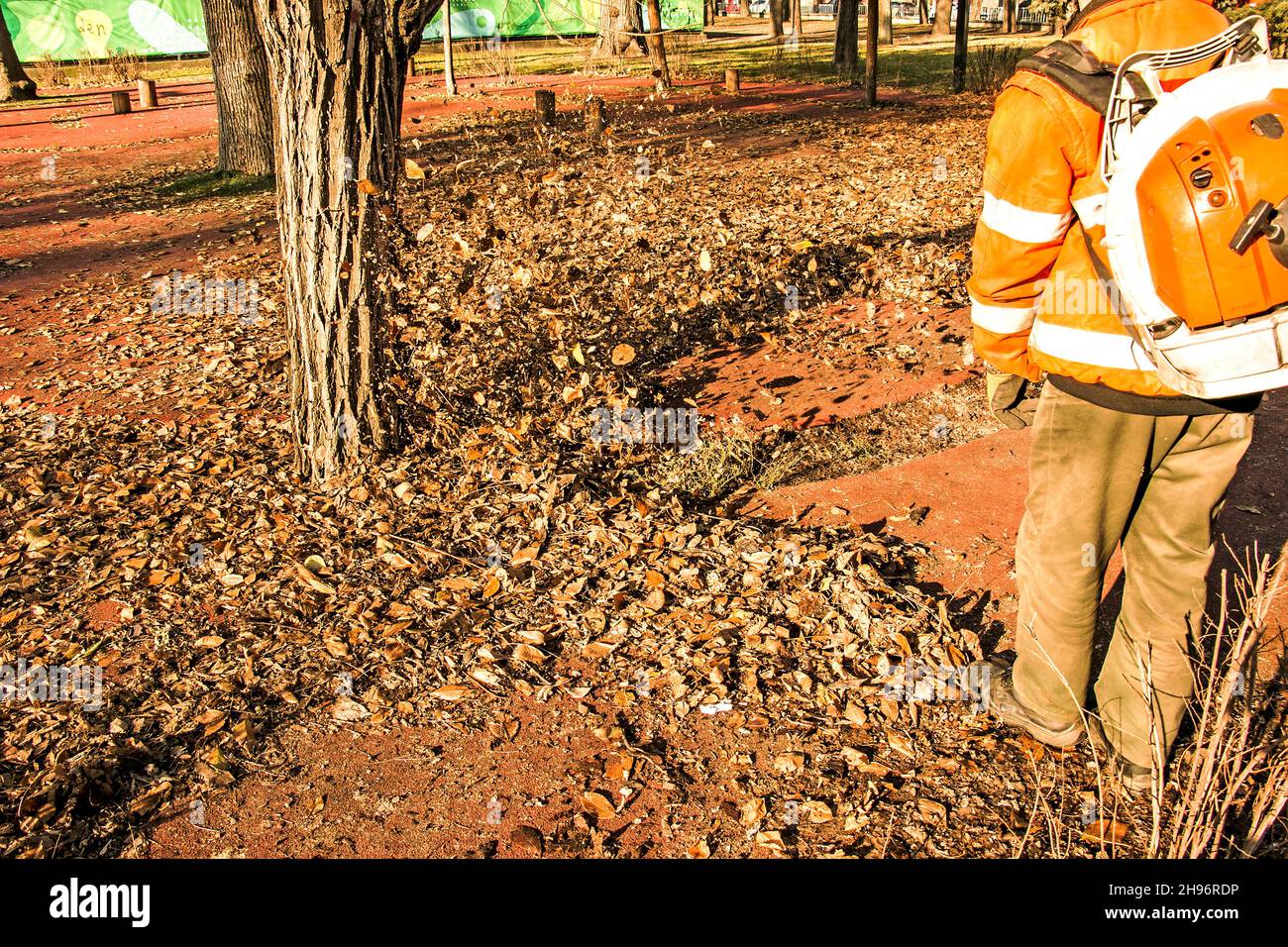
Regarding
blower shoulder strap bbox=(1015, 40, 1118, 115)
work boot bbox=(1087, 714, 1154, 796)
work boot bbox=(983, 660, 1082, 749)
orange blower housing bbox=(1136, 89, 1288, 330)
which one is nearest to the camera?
orange blower housing bbox=(1136, 89, 1288, 330)

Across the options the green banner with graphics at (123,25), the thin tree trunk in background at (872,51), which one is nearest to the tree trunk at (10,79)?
the green banner with graphics at (123,25)

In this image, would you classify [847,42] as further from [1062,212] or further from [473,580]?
[1062,212]

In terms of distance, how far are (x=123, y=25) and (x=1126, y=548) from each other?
35046 mm

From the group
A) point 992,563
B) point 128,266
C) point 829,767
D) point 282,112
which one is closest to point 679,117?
point 128,266

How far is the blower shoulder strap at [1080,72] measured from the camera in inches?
92.4

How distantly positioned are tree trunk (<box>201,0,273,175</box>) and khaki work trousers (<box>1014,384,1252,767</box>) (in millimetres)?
10472

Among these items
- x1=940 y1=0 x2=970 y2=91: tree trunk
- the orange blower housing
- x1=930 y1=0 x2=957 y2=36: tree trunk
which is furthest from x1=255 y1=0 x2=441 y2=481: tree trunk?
x1=930 y1=0 x2=957 y2=36: tree trunk

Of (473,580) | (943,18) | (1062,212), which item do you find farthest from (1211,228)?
(943,18)

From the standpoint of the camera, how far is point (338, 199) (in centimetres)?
445

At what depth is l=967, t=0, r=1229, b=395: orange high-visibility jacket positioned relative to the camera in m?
2.38

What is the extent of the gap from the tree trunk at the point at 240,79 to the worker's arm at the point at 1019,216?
1021cm

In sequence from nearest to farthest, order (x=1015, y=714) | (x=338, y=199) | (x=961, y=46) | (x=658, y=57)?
(x=1015, y=714)
(x=338, y=199)
(x=961, y=46)
(x=658, y=57)

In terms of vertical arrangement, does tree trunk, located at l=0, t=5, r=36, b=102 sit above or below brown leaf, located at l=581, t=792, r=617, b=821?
above

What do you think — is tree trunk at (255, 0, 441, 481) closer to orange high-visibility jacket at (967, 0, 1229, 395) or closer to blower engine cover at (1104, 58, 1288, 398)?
orange high-visibility jacket at (967, 0, 1229, 395)
